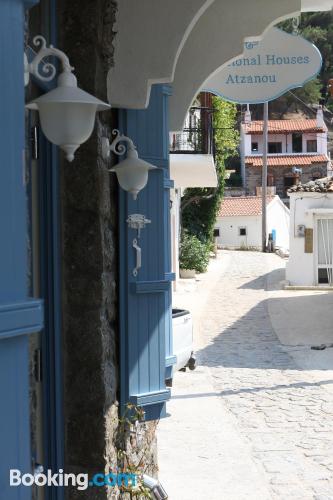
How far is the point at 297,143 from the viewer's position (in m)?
57.2

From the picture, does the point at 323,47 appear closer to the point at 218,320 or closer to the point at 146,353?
the point at 218,320

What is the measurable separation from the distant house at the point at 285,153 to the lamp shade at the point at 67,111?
51.5 metres

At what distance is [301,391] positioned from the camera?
1023 centimetres

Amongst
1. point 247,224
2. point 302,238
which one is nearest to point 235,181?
point 247,224

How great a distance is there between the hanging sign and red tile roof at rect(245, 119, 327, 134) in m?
48.2

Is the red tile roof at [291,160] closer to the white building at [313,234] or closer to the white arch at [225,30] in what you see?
the white building at [313,234]

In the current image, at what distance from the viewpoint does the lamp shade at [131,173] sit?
168 inches

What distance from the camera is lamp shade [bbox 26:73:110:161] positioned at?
8.66 feet

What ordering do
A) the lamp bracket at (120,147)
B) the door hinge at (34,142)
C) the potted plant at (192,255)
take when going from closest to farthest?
the door hinge at (34,142) < the lamp bracket at (120,147) < the potted plant at (192,255)

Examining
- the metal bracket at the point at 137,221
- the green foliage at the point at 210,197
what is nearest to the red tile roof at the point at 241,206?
the green foliage at the point at 210,197

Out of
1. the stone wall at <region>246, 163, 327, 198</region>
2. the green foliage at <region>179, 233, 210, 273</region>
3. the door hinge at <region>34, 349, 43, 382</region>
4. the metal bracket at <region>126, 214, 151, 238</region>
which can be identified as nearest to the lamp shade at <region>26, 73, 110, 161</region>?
the door hinge at <region>34, 349, 43, 382</region>

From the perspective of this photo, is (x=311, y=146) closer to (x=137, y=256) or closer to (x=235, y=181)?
Answer: (x=235, y=181)

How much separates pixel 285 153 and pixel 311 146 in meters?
2.02

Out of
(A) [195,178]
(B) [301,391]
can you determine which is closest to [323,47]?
(A) [195,178]
